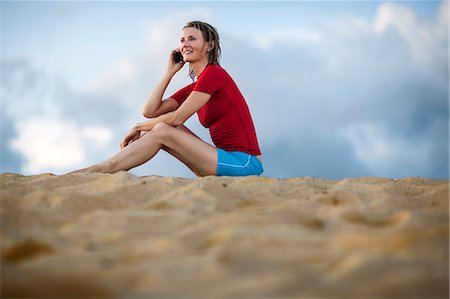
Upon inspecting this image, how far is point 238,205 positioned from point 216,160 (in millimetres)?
1454

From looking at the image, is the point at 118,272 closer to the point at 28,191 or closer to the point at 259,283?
the point at 259,283

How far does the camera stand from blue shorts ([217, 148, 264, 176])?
4.33 metres

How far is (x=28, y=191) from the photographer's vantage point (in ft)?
10.4

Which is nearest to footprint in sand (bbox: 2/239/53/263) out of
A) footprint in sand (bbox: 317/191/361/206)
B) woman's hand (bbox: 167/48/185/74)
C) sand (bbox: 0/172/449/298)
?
sand (bbox: 0/172/449/298)

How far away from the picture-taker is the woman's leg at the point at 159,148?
4207mm

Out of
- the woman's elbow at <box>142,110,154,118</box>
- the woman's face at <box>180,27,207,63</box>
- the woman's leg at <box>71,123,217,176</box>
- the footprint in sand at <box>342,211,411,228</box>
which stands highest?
the woman's face at <box>180,27,207,63</box>

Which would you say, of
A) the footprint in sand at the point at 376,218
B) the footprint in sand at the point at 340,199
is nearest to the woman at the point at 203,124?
the footprint in sand at the point at 340,199

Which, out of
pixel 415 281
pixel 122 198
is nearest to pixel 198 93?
pixel 122 198

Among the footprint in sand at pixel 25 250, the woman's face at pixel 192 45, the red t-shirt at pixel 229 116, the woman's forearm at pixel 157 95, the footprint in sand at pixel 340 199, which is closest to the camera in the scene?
the footprint in sand at pixel 25 250

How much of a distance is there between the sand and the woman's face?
1704 mm

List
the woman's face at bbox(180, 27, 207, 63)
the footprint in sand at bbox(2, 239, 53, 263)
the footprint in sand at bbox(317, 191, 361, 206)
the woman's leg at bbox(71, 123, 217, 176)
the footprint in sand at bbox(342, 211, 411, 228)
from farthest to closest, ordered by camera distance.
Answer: the woman's face at bbox(180, 27, 207, 63) → the woman's leg at bbox(71, 123, 217, 176) → the footprint in sand at bbox(317, 191, 361, 206) → the footprint in sand at bbox(342, 211, 411, 228) → the footprint in sand at bbox(2, 239, 53, 263)

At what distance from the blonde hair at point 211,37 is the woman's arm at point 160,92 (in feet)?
1.22

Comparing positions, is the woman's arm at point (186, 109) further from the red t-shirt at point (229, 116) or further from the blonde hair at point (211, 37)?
the blonde hair at point (211, 37)

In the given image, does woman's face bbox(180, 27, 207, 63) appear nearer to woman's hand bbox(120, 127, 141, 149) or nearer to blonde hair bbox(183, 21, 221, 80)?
blonde hair bbox(183, 21, 221, 80)
